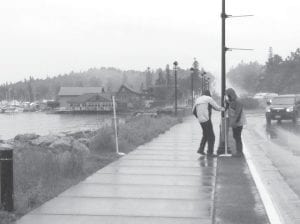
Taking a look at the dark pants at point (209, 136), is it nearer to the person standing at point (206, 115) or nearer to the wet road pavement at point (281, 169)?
the person standing at point (206, 115)

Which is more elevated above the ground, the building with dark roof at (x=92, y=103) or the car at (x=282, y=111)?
the car at (x=282, y=111)

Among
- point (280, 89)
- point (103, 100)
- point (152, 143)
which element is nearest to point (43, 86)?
point (103, 100)

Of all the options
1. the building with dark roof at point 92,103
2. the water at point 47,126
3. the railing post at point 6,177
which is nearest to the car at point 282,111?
the water at point 47,126

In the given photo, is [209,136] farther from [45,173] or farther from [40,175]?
[40,175]

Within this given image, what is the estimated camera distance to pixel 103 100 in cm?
11444

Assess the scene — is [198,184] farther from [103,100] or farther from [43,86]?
[43,86]

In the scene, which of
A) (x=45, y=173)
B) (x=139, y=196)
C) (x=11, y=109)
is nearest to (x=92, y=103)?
(x=11, y=109)

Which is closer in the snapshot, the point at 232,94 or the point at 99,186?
the point at 99,186

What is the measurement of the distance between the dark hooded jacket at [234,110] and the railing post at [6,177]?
869 centimetres

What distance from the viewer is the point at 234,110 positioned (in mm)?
15430

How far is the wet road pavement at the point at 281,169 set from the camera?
8825mm

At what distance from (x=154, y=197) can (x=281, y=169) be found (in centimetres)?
528

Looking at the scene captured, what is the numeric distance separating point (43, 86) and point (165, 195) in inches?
7330

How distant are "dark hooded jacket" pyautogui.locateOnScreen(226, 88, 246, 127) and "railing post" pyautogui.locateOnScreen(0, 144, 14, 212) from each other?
8.69 metres
